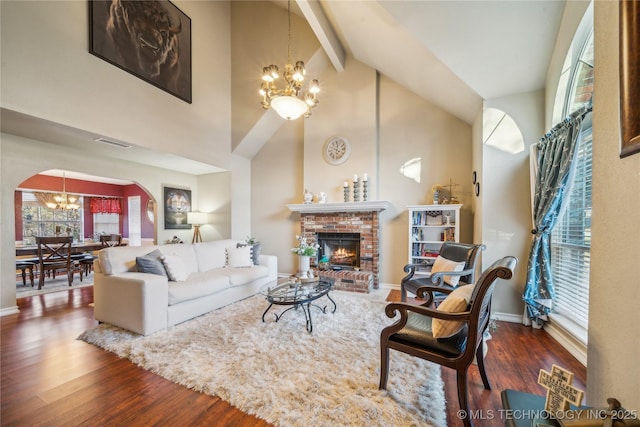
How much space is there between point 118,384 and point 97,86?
3829 mm

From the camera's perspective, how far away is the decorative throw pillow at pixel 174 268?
124 inches

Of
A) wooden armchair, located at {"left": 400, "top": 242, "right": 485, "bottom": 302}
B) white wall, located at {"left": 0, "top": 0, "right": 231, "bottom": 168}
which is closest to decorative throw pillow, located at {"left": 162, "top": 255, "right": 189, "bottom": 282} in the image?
white wall, located at {"left": 0, "top": 0, "right": 231, "bottom": 168}

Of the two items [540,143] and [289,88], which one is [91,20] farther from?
[540,143]

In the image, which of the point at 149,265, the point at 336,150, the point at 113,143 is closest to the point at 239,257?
the point at 149,265

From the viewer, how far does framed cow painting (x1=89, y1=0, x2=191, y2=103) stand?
11.7 ft

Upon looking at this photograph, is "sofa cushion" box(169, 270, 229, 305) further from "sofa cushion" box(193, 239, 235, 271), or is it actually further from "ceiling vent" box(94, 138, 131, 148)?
"ceiling vent" box(94, 138, 131, 148)

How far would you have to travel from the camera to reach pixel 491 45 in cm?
249

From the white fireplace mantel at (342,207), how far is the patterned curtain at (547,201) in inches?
83.7

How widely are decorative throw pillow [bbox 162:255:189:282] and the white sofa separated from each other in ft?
0.16

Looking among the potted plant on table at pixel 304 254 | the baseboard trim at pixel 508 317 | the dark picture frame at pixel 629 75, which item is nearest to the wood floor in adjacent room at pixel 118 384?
the baseboard trim at pixel 508 317

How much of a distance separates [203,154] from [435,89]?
4.38 metres

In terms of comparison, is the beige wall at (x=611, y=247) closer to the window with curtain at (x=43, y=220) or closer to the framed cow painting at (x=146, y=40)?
the framed cow painting at (x=146, y=40)

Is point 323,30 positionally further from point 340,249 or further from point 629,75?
point 629,75

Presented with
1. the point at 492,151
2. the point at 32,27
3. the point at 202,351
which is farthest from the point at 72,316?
the point at 492,151
